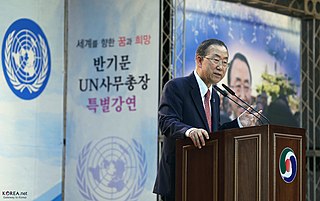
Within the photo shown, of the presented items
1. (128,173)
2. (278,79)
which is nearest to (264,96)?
(278,79)

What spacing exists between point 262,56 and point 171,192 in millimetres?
2535

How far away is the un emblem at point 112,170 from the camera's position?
5229 millimetres

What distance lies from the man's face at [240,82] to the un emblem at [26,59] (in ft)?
4.30

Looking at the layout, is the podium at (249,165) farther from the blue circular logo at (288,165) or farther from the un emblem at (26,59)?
the un emblem at (26,59)

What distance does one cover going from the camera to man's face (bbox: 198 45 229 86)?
341cm

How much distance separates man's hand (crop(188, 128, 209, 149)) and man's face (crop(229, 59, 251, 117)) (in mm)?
2311

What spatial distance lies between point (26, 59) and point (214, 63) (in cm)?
217

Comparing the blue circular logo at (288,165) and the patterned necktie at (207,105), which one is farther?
the patterned necktie at (207,105)

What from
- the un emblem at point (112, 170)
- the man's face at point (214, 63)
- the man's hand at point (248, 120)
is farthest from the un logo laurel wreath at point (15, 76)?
the man's hand at point (248, 120)

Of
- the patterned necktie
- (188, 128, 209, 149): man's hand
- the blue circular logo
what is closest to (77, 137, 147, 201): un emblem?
the patterned necktie

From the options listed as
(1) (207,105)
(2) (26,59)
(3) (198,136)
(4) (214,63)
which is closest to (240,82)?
(2) (26,59)

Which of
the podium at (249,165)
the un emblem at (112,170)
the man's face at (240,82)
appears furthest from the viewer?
the man's face at (240,82)

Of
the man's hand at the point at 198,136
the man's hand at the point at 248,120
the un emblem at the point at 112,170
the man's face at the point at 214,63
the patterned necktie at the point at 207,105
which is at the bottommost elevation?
the un emblem at the point at 112,170

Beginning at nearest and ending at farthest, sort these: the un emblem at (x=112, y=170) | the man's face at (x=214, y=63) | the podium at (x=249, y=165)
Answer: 1. the podium at (x=249, y=165)
2. the man's face at (x=214, y=63)
3. the un emblem at (x=112, y=170)
